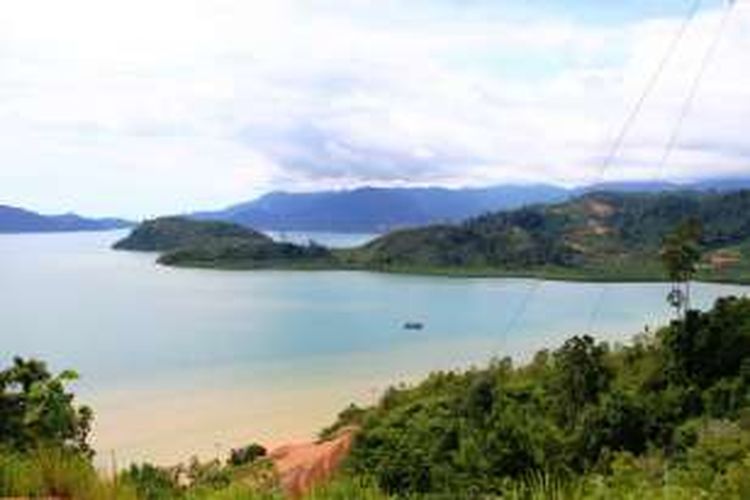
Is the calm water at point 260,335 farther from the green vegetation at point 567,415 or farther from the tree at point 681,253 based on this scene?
the tree at point 681,253

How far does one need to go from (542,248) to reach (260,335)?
3016 inches

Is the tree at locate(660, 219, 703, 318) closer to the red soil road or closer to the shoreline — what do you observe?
the red soil road

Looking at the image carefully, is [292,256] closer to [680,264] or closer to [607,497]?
[680,264]

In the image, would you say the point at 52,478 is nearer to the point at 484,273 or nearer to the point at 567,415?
the point at 567,415

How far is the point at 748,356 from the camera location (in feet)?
142

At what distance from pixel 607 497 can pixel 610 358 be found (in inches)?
1886

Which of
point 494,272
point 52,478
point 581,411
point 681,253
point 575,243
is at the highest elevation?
point 575,243

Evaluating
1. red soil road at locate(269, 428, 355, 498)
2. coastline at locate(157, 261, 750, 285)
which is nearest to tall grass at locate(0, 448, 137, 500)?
red soil road at locate(269, 428, 355, 498)

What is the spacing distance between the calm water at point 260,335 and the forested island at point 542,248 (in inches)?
316

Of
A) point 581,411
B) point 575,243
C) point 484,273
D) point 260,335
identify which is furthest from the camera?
point 575,243

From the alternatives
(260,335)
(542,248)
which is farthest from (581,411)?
(542,248)

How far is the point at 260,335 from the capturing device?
3632 inches

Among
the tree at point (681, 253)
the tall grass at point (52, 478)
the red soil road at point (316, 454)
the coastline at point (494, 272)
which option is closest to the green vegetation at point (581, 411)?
the red soil road at point (316, 454)

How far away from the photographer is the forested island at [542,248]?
493 ft
